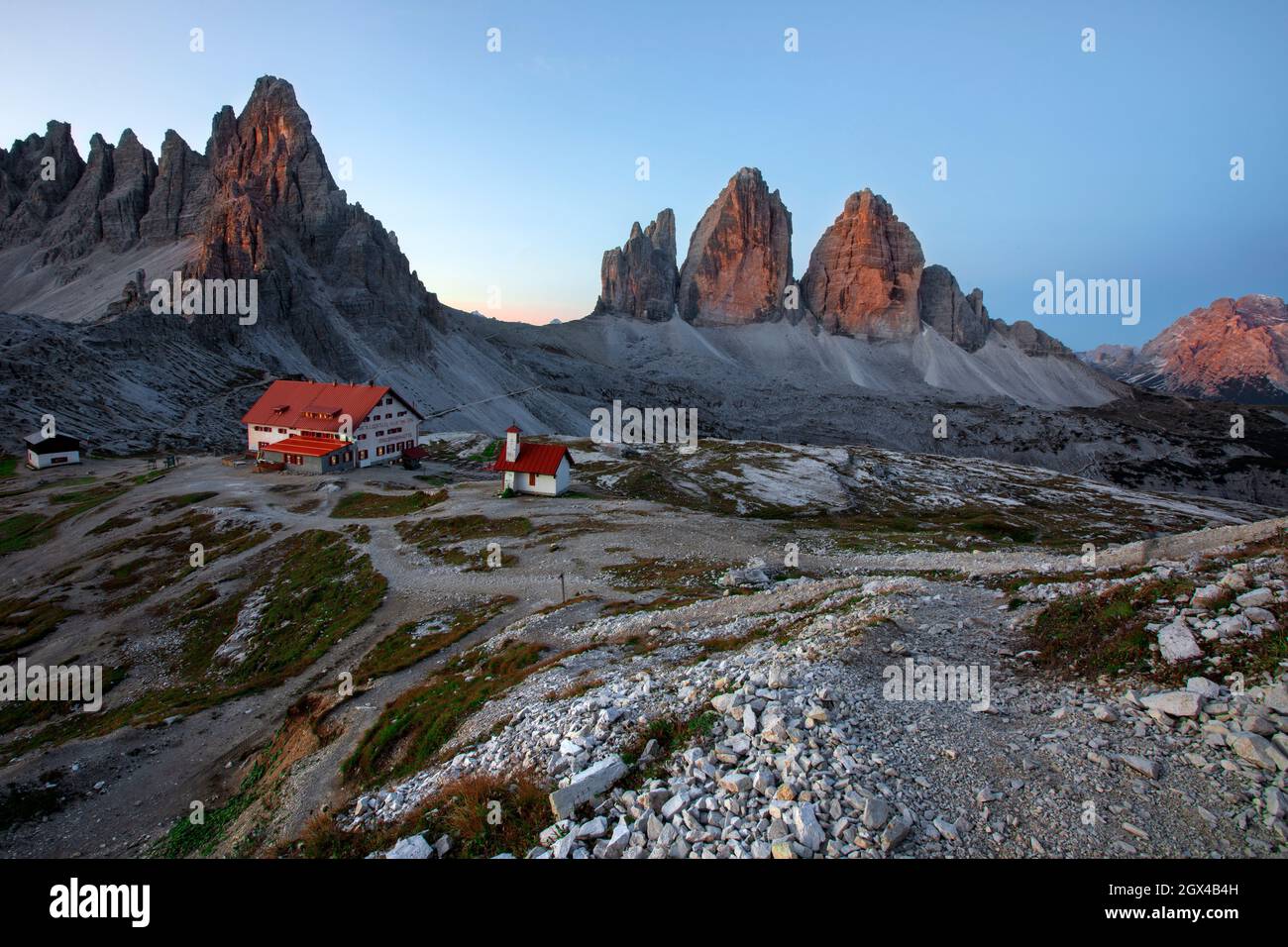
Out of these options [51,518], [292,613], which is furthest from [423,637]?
[51,518]

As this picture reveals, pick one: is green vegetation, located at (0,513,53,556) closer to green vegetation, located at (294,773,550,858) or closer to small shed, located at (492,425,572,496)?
small shed, located at (492,425,572,496)

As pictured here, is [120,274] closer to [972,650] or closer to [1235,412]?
[972,650]

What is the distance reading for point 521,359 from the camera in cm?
18700

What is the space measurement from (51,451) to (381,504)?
4922 cm

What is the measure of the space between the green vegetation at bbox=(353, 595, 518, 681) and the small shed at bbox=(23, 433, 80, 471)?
239 ft

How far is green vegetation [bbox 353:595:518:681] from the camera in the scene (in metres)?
24.3

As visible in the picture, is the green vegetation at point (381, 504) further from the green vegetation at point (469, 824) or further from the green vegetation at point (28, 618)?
the green vegetation at point (469, 824)

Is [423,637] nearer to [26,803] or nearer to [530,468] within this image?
[26,803]

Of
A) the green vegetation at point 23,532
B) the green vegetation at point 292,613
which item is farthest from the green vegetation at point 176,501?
the green vegetation at point 292,613

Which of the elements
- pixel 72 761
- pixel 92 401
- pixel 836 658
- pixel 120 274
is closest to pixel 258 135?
pixel 120 274

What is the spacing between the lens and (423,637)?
2753 centimetres

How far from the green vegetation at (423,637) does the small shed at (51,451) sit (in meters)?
72.8

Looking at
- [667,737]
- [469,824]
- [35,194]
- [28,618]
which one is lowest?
[28,618]
